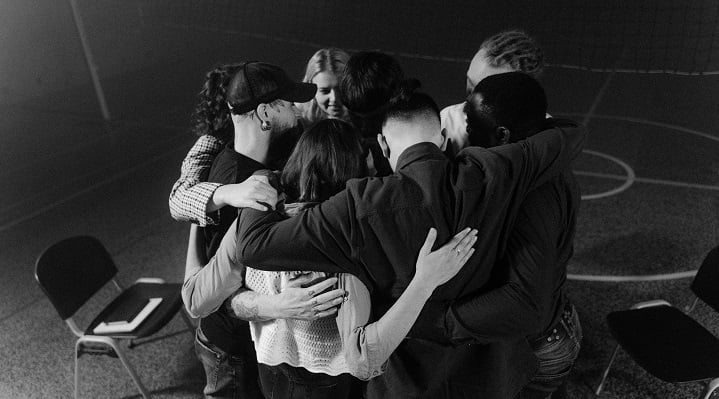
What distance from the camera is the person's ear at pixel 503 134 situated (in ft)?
5.67

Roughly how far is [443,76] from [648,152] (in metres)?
5.12

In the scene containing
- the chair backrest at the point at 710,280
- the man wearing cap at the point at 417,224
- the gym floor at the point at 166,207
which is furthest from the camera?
the gym floor at the point at 166,207

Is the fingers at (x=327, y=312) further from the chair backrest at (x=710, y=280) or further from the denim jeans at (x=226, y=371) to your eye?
the chair backrest at (x=710, y=280)

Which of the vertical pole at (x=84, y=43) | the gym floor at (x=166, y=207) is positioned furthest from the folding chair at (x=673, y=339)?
the vertical pole at (x=84, y=43)

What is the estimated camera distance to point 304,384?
1.83 metres

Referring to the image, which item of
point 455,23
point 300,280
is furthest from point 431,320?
point 455,23

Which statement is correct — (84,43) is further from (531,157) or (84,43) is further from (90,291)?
(531,157)

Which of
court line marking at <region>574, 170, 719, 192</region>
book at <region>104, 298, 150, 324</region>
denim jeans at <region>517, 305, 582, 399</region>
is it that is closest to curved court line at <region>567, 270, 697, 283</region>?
court line marking at <region>574, 170, 719, 192</region>

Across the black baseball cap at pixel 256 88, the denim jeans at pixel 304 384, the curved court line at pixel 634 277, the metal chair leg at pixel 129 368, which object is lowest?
the curved court line at pixel 634 277

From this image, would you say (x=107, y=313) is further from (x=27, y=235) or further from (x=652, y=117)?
(x=652, y=117)

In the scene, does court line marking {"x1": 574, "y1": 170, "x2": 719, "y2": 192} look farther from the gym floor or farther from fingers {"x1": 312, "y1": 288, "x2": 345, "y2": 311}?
fingers {"x1": 312, "y1": 288, "x2": 345, "y2": 311}

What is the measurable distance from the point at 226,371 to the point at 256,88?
1213 mm

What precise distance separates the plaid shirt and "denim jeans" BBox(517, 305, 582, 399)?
1.40 m

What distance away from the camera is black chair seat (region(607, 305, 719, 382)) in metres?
2.47
